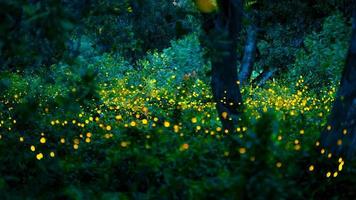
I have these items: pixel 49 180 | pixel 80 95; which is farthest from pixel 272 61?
pixel 80 95

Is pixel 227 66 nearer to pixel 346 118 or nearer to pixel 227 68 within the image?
pixel 227 68

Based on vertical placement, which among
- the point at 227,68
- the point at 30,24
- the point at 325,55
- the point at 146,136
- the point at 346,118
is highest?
the point at 30,24

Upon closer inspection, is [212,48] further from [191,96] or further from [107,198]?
[191,96]

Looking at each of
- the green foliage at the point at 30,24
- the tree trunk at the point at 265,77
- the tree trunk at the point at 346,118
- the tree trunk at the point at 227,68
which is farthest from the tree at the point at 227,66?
the tree trunk at the point at 265,77

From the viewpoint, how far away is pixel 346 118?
19.4 feet

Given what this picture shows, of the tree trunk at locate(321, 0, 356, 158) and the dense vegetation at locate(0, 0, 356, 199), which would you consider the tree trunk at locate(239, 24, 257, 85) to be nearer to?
the dense vegetation at locate(0, 0, 356, 199)

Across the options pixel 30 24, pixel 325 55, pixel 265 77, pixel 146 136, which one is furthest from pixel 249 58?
pixel 30 24

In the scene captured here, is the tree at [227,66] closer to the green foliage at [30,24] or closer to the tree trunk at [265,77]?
the green foliage at [30,24]

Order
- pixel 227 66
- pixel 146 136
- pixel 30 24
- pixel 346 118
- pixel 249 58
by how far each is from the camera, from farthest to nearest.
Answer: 1. pixel 249 58
2. pixel 227 66
3. pixel 146 136
4. pixel 346 118
5. pixel 30 24

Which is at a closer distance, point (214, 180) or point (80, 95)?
point (80, 95)

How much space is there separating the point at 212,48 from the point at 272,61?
620 inches

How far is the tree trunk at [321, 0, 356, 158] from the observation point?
5.90 meters

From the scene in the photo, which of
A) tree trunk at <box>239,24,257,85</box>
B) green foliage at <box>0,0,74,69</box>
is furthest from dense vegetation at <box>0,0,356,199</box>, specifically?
tree trunk at <box>239,24,257,85</box>

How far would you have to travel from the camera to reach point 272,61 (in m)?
19.7
